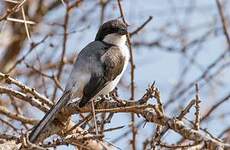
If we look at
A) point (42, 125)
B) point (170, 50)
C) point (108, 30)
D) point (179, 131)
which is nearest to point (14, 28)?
point (170, 50)

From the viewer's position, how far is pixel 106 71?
14.3ft

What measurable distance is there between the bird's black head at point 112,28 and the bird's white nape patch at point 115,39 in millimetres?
29

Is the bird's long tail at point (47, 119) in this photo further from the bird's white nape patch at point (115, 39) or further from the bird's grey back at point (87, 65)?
the bird's white nape patch at point (115, 39)

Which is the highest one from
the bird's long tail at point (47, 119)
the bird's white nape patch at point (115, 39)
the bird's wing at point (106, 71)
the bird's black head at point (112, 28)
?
the bird's black head at point (112, 28)

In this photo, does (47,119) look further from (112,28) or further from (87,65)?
(112,28)

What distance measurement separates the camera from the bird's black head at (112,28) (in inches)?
188

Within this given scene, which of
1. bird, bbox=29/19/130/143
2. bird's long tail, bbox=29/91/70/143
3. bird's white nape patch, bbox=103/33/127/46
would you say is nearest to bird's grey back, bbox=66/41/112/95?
bird, bbox=29/19/130/143

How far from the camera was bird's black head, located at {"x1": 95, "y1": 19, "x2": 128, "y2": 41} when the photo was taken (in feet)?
15.6

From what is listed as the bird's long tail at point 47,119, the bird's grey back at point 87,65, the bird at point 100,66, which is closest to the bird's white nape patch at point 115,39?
the bird at point 100,66

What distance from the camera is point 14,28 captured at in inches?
301

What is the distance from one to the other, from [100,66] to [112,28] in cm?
55

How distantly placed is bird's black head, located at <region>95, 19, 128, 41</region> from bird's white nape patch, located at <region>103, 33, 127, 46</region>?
3cm

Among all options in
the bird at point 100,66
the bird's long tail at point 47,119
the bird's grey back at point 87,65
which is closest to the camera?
the bird's long tail at point 47,119

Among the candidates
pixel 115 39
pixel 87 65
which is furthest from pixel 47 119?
pixel 115 39
